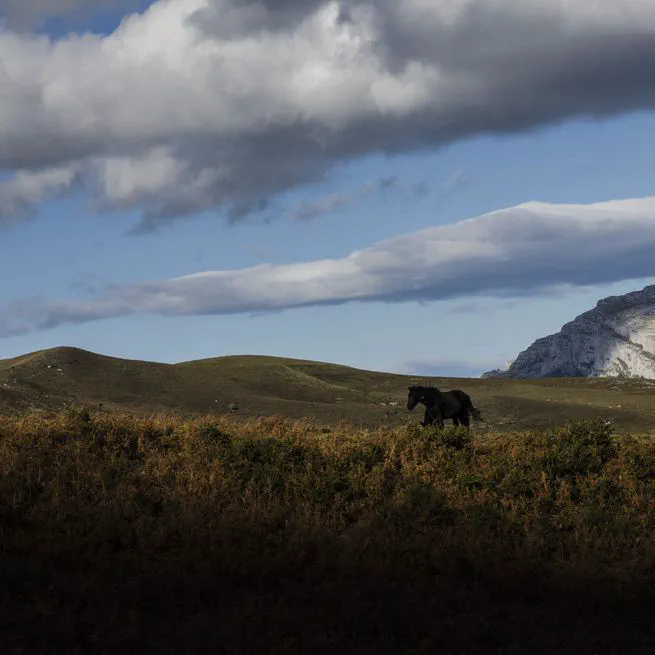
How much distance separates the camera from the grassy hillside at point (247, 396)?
1704 inches

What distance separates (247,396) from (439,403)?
28.9 metres

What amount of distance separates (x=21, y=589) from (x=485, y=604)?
6.44 metres

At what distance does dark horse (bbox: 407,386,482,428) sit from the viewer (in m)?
24.3

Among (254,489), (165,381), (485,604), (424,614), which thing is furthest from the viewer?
(165,381)

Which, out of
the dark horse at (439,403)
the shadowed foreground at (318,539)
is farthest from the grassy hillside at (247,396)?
the shadowed foreground at (318,539)

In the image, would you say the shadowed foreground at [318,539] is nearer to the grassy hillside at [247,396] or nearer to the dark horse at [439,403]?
the dark horse at [439,403]

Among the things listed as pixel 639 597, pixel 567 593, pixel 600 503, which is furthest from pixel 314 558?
pixel 600 503

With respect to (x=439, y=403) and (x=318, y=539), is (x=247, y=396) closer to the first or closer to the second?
(x=439, y=403)

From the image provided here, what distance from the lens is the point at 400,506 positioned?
16016 millimetres

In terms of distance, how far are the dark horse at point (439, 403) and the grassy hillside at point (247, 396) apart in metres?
12.4

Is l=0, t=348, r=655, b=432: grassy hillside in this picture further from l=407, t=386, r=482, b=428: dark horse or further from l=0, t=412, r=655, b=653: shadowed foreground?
l=0, t=412, r=655, b=653: shadowed foreground

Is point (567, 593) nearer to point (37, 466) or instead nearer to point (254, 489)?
point (254, 489)

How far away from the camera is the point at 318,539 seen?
13875 mm

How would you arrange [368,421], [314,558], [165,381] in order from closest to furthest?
[314,558] < [368,421] < [165,381]
